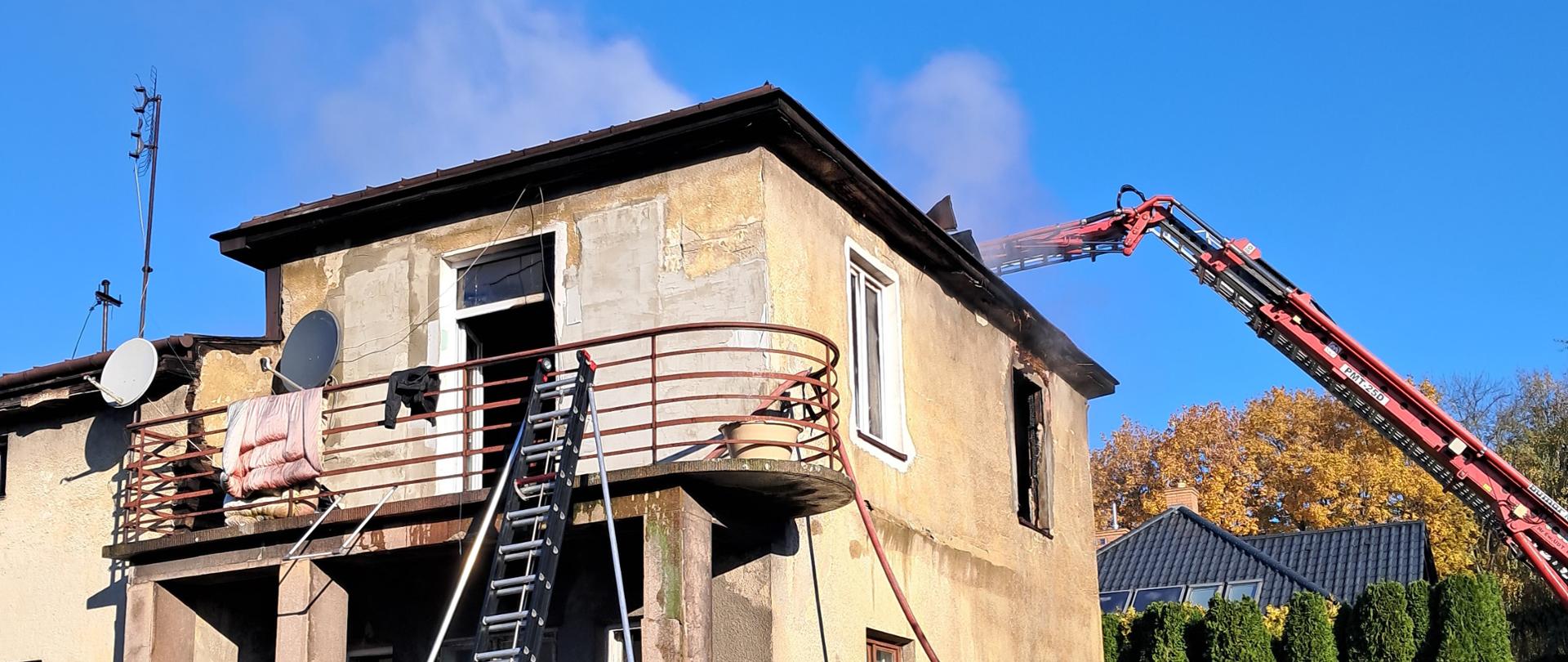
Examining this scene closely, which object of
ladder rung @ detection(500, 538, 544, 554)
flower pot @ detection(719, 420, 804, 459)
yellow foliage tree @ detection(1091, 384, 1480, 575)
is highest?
yellow foliage tree @ detection(1091, 384, 1480, 575)

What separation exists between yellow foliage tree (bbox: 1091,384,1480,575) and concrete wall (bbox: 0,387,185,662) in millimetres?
→ 36623

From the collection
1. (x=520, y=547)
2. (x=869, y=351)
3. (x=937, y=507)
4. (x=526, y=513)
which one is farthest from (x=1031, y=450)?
(x=520, y=547)

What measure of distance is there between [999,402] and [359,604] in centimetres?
634

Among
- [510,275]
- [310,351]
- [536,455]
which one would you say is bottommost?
[536,455]

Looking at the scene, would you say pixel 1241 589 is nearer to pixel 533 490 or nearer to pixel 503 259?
pixel 503 259

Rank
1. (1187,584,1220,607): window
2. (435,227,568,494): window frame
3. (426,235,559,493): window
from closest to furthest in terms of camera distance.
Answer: (435,227,568,494): window frame < (426,235,559,493): window < (1187,584,1220,607): window

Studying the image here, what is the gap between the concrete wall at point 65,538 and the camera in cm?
1412

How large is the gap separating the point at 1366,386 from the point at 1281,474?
90.2 ft

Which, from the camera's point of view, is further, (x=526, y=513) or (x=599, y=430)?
(x=599, y=430)

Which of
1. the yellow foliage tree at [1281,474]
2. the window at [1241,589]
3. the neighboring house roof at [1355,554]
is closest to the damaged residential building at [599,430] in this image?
the window at [1241,589]

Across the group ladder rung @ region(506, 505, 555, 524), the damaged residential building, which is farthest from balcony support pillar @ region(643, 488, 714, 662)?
ladder rung @ region(506, 505, 555, 524)

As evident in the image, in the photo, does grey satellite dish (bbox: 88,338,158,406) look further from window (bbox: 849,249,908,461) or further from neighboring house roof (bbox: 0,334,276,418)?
window (bbox: 849,249,908,461)

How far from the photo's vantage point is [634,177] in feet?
43.3

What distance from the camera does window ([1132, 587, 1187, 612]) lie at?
107ft
